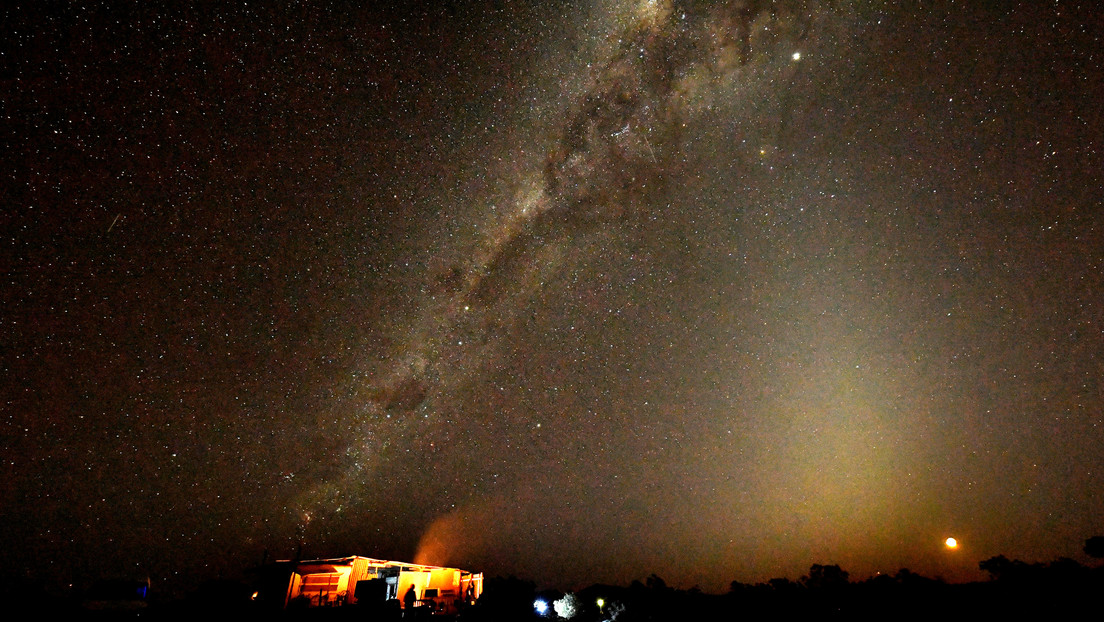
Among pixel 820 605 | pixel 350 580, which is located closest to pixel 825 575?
pixel 820 605

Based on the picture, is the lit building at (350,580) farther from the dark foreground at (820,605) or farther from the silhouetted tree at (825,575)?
the silhouetted tree at (825,575)

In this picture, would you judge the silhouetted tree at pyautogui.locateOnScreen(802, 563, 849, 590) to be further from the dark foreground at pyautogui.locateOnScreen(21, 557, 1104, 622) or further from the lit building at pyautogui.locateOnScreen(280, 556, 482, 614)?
the lit building at pyautogui.locateOnScreen(280, 556, 482, 614)

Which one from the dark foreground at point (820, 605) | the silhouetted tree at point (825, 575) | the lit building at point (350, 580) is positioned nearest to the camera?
the dark foreground at point (820, 605)

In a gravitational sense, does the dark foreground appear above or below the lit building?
below

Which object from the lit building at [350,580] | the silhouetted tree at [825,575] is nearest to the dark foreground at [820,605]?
the lit building at [350,580]

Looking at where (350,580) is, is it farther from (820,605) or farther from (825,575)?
(825,575)

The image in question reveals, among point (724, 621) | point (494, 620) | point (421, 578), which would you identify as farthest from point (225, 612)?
point (724, 621)

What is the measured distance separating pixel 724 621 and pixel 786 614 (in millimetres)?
2762

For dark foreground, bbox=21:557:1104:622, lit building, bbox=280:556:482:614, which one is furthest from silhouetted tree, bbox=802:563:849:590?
lit building, bbox=280:556:482:614

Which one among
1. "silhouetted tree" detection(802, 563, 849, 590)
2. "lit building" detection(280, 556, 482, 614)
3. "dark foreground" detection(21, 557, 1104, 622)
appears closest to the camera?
"dark foreground" detection(21, 557, 1104, 622)

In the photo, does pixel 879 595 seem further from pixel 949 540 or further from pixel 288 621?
pixel 288 621

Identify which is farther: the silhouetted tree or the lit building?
the silhouetted tree

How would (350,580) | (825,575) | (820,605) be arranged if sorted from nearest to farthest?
(350,580) → (820,605) → (825,575)

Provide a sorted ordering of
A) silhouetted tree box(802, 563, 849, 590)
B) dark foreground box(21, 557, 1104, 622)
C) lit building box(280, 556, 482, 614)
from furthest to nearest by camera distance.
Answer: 1. silhouetted tree box(802, 563, 849, 590)
2. lit building box(280, 556, 482, 614)
3. dark foreground box(21, 557, 1104, 622)
